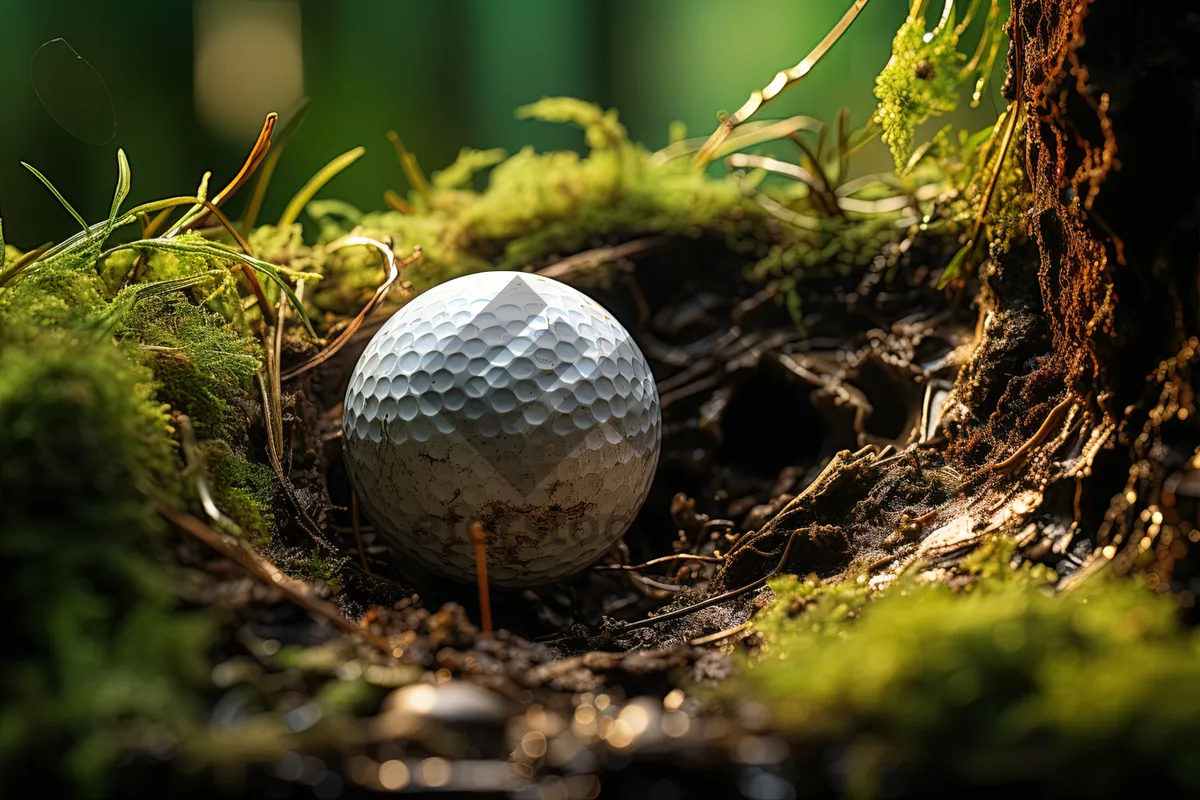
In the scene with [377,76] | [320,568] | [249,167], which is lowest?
[320,568]

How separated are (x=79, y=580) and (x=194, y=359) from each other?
1.37 ft

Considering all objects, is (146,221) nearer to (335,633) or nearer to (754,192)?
(335,633)

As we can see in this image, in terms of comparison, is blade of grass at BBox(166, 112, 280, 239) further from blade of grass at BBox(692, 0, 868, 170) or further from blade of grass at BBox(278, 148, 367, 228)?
blade of grass at BBox(692, 0, 868, 170)

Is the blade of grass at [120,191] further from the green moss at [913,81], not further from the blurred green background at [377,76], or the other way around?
the blurred green background at [377,76]

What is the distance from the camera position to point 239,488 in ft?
3.01

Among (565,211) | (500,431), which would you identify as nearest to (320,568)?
(500,431)

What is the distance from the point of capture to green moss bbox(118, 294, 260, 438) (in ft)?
3.02

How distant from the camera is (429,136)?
2875mm

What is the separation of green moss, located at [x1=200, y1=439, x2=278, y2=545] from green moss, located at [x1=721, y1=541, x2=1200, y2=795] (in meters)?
0.55

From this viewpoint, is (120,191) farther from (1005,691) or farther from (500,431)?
(1005,691)

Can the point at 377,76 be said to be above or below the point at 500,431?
above

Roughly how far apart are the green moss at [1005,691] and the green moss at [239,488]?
546 mm

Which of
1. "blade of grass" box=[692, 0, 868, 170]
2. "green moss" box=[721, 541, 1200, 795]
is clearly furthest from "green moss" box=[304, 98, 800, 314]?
"green moss" box=[721, 541, 1200, 795]

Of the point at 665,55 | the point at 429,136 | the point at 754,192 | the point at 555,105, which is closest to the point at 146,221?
the point at 555,105
